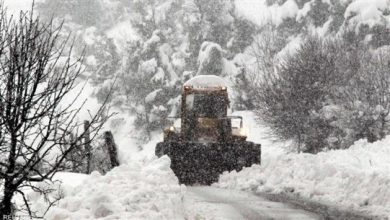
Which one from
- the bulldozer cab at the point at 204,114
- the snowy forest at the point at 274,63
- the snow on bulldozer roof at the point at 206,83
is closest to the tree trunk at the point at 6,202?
the bulldozer cab at the point at 204,114

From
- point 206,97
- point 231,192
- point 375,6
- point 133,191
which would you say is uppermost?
point 375,6

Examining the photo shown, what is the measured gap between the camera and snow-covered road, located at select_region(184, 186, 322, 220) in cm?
910

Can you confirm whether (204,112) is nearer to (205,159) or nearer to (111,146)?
(205,159)

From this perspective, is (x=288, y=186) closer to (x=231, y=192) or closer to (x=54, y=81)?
(x=231, y=192)

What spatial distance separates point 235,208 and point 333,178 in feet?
9.14

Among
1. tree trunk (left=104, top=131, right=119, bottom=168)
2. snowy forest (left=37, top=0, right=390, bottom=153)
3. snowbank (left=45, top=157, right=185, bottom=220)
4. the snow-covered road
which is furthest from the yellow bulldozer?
snowbank (left=45, top=157, right=185, bottom=220)

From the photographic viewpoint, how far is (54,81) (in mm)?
6680

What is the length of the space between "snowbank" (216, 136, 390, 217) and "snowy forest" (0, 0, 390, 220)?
0.04m

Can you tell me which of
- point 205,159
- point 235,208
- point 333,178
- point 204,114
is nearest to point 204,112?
point 204,114

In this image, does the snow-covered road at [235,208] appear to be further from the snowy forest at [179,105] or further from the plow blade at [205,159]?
the plow blade at [205,159]

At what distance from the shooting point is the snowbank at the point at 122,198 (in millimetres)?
7266

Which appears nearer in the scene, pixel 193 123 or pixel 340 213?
pixel 340 213

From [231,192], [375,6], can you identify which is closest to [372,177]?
[231,192]

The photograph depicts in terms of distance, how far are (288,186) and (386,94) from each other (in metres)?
8.52
